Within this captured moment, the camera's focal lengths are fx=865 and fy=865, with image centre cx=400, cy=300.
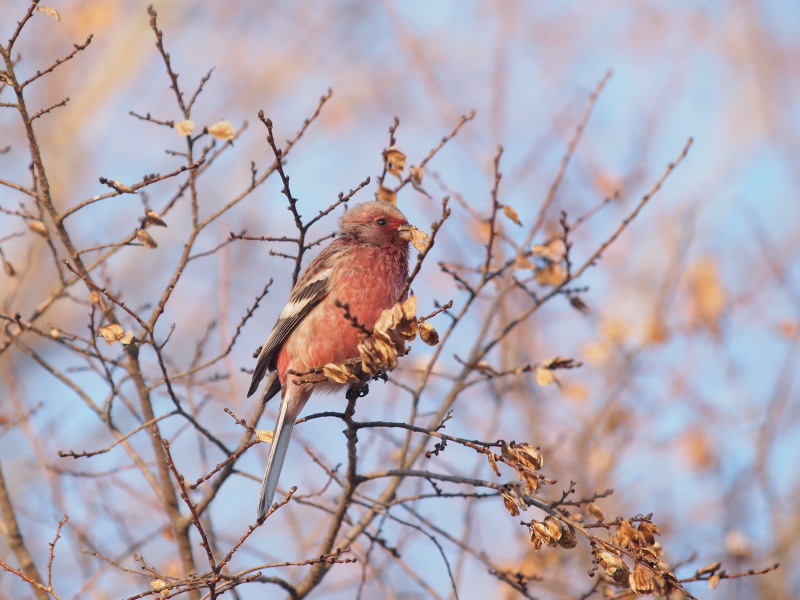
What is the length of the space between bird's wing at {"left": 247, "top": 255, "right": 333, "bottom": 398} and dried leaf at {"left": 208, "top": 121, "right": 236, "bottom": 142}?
83 centimetres

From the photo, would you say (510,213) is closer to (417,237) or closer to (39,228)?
(417,237)

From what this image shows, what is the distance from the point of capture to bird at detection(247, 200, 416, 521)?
4.09 meters

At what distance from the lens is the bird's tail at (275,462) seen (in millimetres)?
3777

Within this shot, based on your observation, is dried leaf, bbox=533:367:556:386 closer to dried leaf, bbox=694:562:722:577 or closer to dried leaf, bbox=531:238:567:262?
dried leaf, bbox=531:238:567:262

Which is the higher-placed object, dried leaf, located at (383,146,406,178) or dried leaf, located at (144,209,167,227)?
dried leaf, located at (383,146,406,178)

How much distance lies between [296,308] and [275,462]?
805 millimetres

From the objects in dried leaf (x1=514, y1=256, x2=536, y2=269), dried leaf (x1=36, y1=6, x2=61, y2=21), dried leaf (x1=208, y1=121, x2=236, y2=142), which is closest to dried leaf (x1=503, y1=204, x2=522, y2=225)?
dried leaf (x1=514, y1=256, x2=536, y2=269)

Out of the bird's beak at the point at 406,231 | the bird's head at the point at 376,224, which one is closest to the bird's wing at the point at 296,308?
the bird's head at the point at 376,224

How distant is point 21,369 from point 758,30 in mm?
9410

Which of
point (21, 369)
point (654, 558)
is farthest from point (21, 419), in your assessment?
point (21, 369)

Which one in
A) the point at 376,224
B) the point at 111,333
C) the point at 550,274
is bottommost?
the point at 111,333

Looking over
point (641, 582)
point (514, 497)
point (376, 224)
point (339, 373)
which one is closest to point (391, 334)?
point (339, 373)

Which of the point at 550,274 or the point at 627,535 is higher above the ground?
the point at 550,274

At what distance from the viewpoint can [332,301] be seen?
4070 mm
